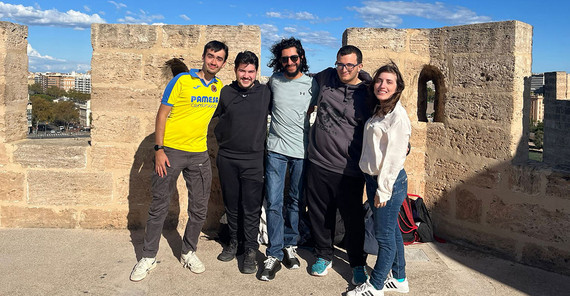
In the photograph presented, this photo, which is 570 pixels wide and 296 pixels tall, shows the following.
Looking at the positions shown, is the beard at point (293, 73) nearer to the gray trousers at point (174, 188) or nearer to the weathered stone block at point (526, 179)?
the gray trousers at point (174, 188)

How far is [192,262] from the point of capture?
3406 millimetres

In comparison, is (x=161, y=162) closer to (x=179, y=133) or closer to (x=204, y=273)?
(x=179, y=133)

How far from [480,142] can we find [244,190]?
2150mm

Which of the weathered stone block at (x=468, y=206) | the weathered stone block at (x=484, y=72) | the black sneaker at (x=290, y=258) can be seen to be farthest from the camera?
the weathered stone block at (x=468, y=206)

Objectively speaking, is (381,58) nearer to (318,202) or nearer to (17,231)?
(318,202)

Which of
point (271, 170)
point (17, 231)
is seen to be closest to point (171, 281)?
point (271, 170)

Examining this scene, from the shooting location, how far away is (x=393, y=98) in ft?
9.35

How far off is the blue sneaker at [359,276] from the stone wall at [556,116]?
7.34 meters

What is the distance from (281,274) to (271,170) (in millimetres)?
Answer: 780

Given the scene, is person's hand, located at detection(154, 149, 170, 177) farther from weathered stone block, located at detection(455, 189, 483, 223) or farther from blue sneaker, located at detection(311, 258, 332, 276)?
weathered stone block, located at detection(455, 189, 483, 223)

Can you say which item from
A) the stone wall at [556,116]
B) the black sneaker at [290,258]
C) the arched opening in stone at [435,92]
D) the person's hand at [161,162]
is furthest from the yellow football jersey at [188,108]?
the stone wall at [556,116]

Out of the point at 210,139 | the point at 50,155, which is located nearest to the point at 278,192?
the point at 210,139

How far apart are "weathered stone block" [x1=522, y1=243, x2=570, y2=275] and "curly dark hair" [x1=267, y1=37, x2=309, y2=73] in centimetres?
236

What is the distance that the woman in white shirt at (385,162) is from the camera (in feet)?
9.04
